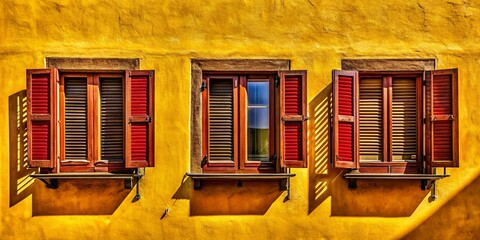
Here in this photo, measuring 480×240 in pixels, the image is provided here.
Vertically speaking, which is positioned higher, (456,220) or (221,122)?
(221,122)

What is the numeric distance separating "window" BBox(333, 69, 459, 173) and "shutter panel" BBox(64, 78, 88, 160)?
3032mm

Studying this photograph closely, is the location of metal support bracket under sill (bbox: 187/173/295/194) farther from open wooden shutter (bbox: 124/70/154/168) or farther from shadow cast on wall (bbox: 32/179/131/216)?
shadow cast on wall (bbox: 32/179/131/216)

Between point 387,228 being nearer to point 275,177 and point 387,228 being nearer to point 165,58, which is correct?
point 275,177

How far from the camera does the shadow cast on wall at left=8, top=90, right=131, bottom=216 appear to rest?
21.8 feet

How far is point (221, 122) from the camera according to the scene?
6.83m

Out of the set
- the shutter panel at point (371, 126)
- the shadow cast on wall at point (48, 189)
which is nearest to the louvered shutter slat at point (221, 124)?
the shadow cast on wall at point (48, 189)

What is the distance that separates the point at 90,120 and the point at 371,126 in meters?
3.46

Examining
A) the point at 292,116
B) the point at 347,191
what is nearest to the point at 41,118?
the point at 292,116

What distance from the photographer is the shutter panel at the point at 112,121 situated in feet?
22.2

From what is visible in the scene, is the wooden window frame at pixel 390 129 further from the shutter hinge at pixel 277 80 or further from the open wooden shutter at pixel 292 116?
the shutter hinge at pixel 277 80

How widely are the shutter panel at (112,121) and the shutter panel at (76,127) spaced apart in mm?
215

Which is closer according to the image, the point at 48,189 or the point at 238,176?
the point at 238,176

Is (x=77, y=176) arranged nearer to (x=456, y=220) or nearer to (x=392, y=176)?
(x=392, y=176)

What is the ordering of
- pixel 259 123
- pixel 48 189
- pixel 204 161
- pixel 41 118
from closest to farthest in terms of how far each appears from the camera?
pixel 41 118 < pixel 48 189 < pixel 204 161 < pixel 259 123
